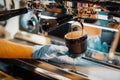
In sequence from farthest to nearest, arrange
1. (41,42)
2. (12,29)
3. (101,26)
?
(12,29) < (41,42) < (101,26)

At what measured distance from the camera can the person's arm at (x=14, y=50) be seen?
3.95 feet

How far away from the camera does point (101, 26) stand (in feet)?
3.75

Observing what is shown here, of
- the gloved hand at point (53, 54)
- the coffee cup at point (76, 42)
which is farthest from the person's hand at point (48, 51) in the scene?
the coffee cup at point (76, 42)

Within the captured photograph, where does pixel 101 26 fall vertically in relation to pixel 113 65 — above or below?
above

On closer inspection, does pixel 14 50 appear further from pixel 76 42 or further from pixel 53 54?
pixel 76 42

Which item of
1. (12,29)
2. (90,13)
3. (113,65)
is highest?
(90,13)

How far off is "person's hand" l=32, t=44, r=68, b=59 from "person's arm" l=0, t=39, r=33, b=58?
0.04 m

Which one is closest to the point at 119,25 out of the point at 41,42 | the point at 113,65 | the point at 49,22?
the point at 113,65

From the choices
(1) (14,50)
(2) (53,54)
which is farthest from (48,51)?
(1) (14,50)

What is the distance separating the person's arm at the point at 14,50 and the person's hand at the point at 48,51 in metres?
0.04

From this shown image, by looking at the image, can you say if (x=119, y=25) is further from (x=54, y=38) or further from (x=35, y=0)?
(x=35, y=0)

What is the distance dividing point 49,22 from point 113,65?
413 millimetres

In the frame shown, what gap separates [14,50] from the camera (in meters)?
1.23

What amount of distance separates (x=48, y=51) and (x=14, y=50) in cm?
23
